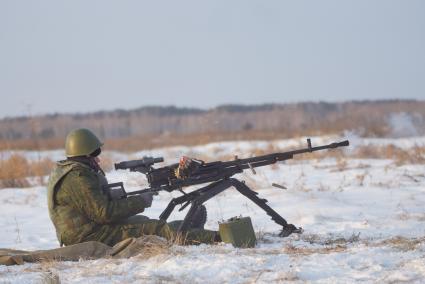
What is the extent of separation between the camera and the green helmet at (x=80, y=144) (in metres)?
7.39

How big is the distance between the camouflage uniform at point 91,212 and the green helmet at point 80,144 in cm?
11

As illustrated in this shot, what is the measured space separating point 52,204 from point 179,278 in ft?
7.11

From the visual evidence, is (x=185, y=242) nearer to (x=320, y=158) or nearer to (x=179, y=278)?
(x=179, y=278)

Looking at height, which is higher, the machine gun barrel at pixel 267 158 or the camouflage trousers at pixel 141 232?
the machine gun barrel at pixel 267 158

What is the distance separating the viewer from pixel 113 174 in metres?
17.1

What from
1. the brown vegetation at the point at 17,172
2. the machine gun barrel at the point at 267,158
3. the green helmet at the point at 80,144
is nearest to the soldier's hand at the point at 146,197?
the green helmet at the point at 80,144

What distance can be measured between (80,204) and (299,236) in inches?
97.6

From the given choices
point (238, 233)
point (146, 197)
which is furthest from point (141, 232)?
point (238, 233)

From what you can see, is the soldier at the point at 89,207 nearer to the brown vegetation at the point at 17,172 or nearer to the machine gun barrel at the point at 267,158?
the machine gun barrel at the point at 267,158

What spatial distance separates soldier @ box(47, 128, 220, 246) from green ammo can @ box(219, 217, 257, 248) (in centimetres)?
28

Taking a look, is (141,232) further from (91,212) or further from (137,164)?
(137,164)

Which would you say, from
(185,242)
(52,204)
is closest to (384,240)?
(185,242)

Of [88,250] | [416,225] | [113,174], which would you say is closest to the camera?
[88,250]

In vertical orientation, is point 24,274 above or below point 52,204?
below
